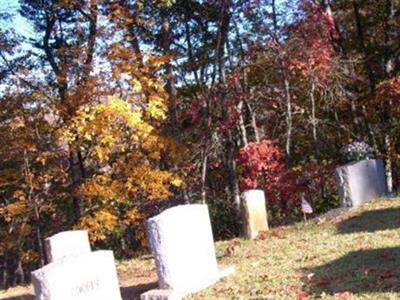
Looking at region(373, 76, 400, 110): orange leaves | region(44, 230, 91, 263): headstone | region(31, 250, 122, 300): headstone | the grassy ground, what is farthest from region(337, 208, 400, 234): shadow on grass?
region(373, 76, 400, 110): orange leaves

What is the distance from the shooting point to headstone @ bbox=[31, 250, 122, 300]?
6648mm

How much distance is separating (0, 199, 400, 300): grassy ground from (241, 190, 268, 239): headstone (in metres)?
0.32

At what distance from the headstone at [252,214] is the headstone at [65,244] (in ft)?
10.6

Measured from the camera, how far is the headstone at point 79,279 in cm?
665

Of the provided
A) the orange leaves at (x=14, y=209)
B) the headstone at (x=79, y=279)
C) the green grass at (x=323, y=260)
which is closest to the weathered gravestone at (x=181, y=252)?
the green grass at (x=323, y=260)

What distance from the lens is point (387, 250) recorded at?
320 inches

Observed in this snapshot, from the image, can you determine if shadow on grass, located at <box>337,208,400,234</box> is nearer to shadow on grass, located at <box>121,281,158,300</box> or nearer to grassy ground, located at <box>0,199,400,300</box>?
grassy ground, located at <box>0,199,400,300</box>

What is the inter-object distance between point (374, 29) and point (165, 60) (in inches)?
412

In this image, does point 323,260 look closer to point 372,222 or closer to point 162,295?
point 162,295

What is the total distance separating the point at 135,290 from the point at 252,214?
3598 millimetres

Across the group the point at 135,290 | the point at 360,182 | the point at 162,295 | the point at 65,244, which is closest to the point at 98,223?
the point at 65,244

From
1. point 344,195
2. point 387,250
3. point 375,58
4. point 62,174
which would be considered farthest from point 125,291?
point 375,58

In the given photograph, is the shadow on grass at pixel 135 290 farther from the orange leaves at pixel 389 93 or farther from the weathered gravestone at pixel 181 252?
the orange leaves at pixel 389 93

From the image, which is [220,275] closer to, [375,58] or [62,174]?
[62,174]
